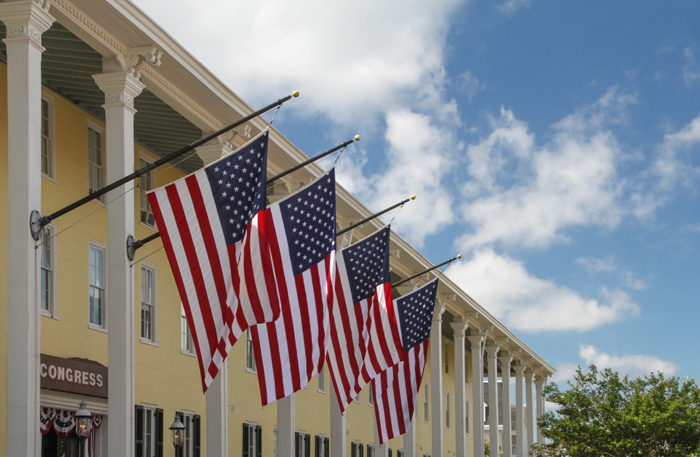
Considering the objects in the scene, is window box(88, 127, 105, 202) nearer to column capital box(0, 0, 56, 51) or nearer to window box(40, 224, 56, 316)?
window box(40, 224, 56, 316)

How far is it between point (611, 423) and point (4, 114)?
25.5m

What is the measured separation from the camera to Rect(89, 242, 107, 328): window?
20.5 meters

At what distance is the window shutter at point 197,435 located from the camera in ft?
77.9

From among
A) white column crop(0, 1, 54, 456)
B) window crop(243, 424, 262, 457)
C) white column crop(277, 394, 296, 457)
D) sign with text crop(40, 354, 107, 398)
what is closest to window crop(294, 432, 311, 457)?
window crop(243, 424, 262, 457)

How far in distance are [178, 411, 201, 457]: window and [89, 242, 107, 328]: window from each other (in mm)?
3938

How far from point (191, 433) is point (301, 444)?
695 centimetres

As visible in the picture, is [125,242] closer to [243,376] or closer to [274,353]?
[274,353]

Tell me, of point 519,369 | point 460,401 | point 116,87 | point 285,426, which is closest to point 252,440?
point 285,426

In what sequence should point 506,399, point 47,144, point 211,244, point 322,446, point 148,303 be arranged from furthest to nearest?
1. point 506,399
2. point 322,446
3. point 148,303
4. point 47,144
5. point 211,244

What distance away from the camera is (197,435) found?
23891 millimetres

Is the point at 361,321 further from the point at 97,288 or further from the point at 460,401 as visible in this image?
the point at 460,401

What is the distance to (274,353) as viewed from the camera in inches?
640

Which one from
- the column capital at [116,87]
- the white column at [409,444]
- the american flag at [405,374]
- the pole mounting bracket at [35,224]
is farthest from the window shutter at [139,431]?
the white column at [409,444]

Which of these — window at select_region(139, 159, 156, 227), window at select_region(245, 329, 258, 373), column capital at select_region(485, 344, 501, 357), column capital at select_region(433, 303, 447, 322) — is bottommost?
window at select_region(245, 329, 258, 373)
